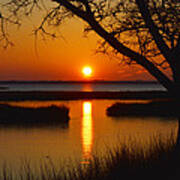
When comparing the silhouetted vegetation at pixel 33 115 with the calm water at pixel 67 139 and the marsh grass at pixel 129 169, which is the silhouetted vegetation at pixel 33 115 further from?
the marsh grass at pixel 129 169

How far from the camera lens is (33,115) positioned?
118 ft

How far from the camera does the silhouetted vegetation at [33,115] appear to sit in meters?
34.9

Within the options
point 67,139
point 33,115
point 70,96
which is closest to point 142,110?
point 33,115

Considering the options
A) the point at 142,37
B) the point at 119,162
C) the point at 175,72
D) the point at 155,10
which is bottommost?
→ the point at 119,162

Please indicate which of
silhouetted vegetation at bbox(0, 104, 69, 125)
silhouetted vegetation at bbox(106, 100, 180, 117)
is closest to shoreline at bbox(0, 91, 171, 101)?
silhouetted vegetation at bbox(106, 100, 180, 117)

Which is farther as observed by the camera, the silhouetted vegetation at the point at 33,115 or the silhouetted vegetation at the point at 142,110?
the silhouetted vegetation at the point at 142,110

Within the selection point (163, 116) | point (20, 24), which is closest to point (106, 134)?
point (163, 116)

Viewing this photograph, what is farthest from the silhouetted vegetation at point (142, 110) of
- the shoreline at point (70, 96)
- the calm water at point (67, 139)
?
the shoreline at point (70, 96)

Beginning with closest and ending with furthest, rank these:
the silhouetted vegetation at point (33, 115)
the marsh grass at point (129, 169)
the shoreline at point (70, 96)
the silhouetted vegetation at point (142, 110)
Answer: the marsh grass at point (129, 169)
the silhouetted vegetation at point (33, 115)
the silhouetted vegetation at point (142, 110)
the shoreline at point (70, 96)

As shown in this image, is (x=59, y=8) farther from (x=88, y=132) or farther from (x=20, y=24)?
(x=88, y=132)

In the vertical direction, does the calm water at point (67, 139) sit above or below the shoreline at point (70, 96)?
above

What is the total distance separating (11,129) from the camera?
29.9m

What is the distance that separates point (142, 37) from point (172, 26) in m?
0.86

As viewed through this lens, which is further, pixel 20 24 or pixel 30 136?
pixel 30 136
